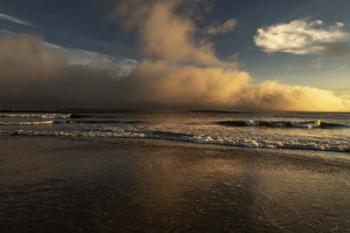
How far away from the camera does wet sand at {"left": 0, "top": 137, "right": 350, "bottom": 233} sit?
5.43 metres

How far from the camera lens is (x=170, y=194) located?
23.9ft

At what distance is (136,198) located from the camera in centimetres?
692

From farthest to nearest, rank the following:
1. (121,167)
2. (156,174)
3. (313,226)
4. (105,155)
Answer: (105,155) < (121,167) < (156,174) < (313,226)

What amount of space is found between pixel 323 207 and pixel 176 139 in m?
13.5

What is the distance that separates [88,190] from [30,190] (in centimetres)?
149

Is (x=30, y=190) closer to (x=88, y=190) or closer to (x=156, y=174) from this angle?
(x=88, y=190)

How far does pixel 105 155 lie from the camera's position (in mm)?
12734

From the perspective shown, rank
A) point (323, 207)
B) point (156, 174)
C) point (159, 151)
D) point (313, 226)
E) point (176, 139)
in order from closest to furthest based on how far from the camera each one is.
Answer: point (313, 226), point (323, 207), point (156, 174), point (159, 151), point (176, 139)

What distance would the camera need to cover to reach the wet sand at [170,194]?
5.43 m

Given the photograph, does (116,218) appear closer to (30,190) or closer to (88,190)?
(88,190)

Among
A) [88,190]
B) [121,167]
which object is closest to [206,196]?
[88,190]

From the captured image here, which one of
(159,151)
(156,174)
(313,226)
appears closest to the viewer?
(313,226)

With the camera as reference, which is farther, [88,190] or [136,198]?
[88,190]

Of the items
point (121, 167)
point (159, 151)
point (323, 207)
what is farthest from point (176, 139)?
point (323, 207)
